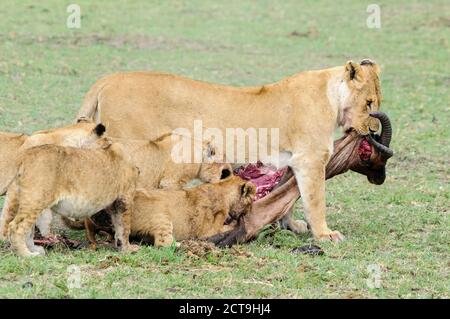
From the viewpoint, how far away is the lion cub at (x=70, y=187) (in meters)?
6.03

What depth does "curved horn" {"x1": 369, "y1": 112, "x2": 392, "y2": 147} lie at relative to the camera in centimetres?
723

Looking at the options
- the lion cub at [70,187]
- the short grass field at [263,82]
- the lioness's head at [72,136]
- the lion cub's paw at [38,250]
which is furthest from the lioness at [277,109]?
the lion cub's paw at [38,250]

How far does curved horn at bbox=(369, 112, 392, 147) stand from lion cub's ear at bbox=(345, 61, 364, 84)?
27 cm

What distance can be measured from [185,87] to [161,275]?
1805mm

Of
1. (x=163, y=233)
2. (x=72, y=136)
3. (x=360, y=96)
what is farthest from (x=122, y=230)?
(x=360, y=96)

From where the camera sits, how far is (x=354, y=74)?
7.35 metres

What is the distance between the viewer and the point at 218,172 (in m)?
7.19

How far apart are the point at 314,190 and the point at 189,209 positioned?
102 centimetres

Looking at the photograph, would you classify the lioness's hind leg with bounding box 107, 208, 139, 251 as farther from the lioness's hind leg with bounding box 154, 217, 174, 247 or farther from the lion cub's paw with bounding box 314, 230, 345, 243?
the lion cub's paw with bounding box 314, 230, 345, 243

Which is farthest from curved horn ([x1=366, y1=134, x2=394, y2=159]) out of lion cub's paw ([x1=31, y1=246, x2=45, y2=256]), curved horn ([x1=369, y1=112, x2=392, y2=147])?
lion cub's paw ([x1=31, y1=246, x2=45, y2=256])

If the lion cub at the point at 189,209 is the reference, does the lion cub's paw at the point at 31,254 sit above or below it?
below

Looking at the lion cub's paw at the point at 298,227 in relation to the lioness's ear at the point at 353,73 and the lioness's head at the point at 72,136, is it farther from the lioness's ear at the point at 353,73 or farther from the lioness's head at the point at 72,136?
the lioness's head at the point at 72,136
